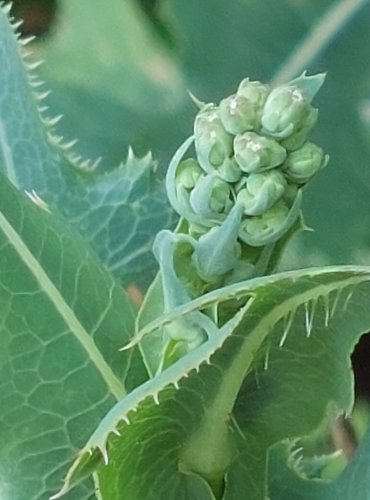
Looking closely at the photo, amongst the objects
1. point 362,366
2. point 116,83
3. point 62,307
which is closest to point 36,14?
point 116,83

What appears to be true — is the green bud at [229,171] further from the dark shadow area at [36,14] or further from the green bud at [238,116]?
the dark shadow area at [36,14]

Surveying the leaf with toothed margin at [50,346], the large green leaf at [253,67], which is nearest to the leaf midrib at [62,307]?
the leaf with toothed margin at [50,346]

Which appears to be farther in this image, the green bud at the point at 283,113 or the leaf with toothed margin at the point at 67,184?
the leaf with toothed margin at the point at 67,184

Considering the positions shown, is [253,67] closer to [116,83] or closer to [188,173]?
[116,83]

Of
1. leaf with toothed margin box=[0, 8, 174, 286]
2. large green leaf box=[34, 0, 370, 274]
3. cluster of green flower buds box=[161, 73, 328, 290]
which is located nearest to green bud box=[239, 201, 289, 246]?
cluster of green flower buds box=[161, 73, 328, 290]

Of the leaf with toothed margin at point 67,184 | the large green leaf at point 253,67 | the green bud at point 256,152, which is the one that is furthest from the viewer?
the large green leaf at point 253,67

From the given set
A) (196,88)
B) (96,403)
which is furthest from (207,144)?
(196,88)
